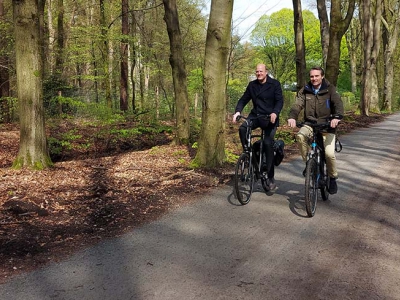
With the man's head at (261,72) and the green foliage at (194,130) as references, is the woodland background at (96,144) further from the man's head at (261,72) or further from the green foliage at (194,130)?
the man's head at (261,72)

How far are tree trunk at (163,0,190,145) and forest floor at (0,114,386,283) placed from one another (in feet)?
6.19

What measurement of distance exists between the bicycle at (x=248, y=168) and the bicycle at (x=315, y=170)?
867 millimetres

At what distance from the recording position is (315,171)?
5230mm

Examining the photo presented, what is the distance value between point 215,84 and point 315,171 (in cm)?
320

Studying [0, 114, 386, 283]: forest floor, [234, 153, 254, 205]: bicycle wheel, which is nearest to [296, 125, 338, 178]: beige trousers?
[234, 153, 254, 205]: bicycle wheel

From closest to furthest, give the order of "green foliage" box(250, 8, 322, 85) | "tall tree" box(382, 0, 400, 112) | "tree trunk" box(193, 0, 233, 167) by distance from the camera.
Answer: "tree trunk" box(193, 0, 233, 167), "tall tree" box(382, 0, 400, 112), "green foliage" box(250, 8, 322, 85)

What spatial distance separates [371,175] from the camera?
7.53 metres

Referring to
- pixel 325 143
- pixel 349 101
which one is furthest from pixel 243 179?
pixel 349 101

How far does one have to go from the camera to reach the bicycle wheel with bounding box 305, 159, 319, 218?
492 cm

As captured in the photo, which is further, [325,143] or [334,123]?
[325,143]

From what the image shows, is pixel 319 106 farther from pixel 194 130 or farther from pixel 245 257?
pixel 194 130

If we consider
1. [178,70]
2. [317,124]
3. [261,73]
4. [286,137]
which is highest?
[178,70]

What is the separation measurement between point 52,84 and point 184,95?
874 cm

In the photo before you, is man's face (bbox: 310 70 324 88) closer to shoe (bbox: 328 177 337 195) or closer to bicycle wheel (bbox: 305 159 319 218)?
bicycle wheel (bbox: 305 159 319 218)
